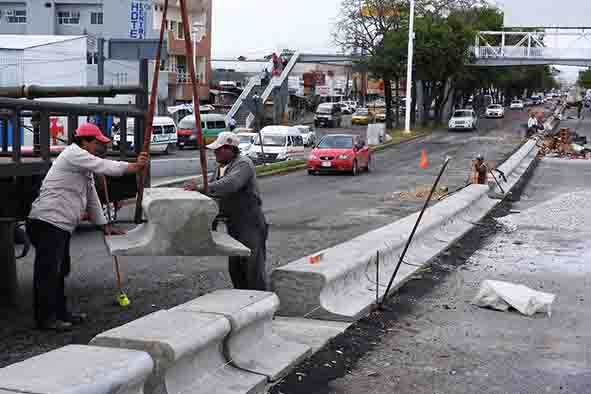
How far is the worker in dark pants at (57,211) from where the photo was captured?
308 inches

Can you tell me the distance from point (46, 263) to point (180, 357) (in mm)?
2868

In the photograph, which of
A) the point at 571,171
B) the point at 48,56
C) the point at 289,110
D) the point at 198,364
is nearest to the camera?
the point at 198,364

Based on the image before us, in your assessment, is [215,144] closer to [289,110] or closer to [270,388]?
[270,388]

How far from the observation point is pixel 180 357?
5.42m

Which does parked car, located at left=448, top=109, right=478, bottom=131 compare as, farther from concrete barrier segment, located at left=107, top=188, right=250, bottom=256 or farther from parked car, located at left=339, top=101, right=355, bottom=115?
concrete barrier segment, located at left=107, top=188, right=250, bottom=256

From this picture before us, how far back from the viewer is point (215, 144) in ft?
27.5

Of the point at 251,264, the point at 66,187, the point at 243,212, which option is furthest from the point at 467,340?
the point at 66,187

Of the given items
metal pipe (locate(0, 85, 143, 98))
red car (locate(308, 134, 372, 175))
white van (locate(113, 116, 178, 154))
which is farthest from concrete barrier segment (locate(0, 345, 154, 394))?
white van (locate(113, 116, 178, 154))

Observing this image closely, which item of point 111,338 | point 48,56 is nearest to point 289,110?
point 48,56

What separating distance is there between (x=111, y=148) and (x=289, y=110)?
7697 cm

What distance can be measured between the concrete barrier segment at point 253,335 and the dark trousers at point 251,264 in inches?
50.6

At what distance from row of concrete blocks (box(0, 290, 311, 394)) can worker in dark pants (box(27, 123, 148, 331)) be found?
1717mm

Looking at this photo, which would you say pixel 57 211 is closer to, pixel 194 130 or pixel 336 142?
pixel 336 142

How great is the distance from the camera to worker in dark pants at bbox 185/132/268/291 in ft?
27.2
